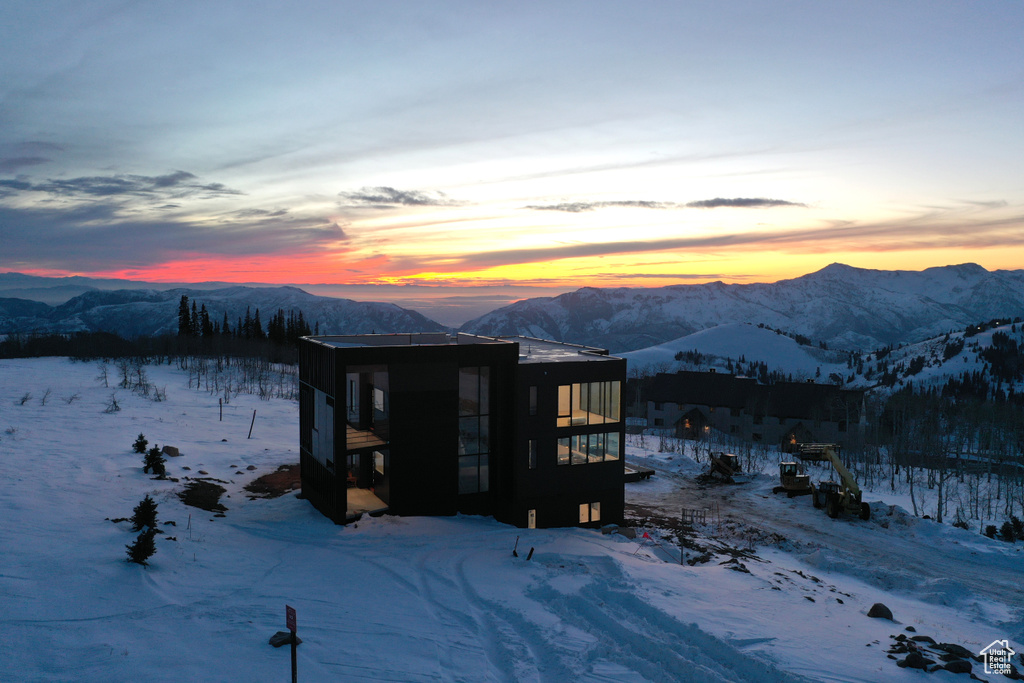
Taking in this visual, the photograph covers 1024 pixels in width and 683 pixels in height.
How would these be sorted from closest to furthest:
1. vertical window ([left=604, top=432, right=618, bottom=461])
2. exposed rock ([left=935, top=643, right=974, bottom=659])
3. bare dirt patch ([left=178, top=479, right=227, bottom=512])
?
1. exposed rock ([left=935, top=643, right=974, bottom=659])
2. bare dirt patch ([left=178, top=479, right=227, bottom=512])
3. vertical window ([left=604, top=432, right=618, bottom=461])

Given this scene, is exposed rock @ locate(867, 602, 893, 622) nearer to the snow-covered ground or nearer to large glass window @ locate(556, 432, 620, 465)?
the snow-covered ground

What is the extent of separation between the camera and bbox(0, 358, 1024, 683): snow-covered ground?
14594mm

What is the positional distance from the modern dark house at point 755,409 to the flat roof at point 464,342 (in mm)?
56860

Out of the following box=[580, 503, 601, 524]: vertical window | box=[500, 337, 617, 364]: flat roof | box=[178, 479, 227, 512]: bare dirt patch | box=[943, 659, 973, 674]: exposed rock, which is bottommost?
box=[580, 503, 601, 524]: vertical window

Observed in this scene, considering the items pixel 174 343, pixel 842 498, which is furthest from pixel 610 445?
pixel 174 343

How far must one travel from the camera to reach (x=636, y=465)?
5375 cm

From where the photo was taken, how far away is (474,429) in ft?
97.1

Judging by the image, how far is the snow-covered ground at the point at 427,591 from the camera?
1459 centimetres

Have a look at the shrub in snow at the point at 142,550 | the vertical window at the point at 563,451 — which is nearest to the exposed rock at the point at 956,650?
the vertical window at the point at 563,451

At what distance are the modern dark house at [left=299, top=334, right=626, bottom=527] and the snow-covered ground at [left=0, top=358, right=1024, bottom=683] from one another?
1.88 m

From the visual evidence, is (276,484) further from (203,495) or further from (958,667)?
(958,667)

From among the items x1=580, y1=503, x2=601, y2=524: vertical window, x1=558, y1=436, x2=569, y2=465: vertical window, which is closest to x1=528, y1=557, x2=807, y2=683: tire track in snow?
x1=558, y1=436, x2=569, y2=465: vertical window

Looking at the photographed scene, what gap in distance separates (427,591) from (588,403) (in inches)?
585

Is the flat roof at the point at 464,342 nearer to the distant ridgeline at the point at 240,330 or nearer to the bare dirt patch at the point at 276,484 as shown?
the bare dirt patch at the point at 276,484
